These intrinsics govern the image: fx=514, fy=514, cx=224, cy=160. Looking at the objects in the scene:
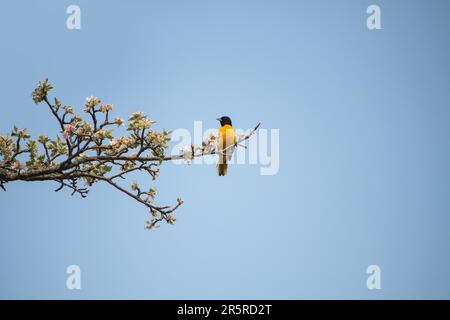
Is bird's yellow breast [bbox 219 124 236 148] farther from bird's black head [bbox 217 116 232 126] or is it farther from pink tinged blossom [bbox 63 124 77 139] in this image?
pink tinged blossom [bbox 63 124 77 139]

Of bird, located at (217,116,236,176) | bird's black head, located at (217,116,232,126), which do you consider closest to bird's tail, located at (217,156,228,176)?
bird, located at (217,116,236,176)

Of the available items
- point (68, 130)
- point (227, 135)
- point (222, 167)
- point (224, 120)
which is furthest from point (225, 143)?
point (68, 130)

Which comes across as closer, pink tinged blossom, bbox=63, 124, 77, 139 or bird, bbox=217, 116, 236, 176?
pink tinged blossom, bbox=63, 124, 77, 139

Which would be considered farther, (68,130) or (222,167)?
(222,167)

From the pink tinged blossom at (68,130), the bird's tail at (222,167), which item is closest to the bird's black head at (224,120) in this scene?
the bird's tail at (222,167)

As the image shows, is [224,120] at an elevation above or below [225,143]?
above

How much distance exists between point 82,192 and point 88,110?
159 cm

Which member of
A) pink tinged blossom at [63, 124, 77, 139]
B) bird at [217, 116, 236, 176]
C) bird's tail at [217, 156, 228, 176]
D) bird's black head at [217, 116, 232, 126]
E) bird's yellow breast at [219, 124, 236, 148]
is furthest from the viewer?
bird's black head at [217, 116, 232, 126]

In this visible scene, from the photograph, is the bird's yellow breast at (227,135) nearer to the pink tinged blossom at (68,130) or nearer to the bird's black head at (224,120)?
the bird's black head at (224,120)

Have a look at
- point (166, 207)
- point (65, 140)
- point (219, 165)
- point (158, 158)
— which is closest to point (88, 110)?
point (65, 140)

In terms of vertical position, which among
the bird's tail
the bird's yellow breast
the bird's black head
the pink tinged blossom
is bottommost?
the bird's tail

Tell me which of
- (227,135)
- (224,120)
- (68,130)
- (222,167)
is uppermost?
(224,120)

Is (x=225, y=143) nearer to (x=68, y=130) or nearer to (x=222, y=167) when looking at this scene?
(x=222, y=167)

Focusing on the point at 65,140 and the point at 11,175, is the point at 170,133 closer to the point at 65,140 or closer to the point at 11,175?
the point at 65,140
